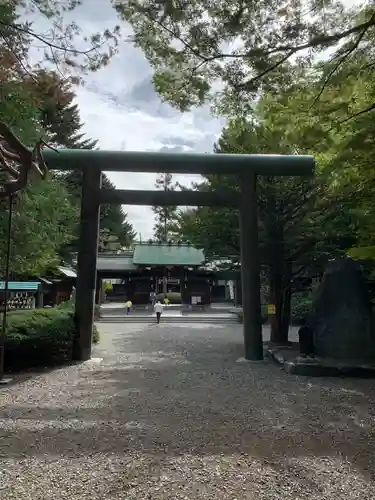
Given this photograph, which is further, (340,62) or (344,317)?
(344,317)

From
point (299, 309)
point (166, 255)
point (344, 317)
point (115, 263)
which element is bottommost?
point (344, 317)

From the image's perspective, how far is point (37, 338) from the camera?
341 inches

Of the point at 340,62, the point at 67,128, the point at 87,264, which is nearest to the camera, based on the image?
the point at 340,62

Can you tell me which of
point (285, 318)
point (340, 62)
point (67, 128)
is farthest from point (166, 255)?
point (340, 62)

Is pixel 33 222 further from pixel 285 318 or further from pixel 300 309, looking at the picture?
pixel 300 309

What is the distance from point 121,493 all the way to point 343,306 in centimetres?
709

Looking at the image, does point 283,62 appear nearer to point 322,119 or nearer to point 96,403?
point 322,119

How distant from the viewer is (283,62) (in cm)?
588

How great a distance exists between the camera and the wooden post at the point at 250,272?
10000mm

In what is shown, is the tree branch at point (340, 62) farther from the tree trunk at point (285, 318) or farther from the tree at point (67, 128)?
the tree trunk at point (285, 318)

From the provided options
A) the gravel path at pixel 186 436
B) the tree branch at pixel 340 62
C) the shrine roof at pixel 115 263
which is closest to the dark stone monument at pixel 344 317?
the gravel path at pixel 186 436

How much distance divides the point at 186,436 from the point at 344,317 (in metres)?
5.59

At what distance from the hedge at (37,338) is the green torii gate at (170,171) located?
457 mm

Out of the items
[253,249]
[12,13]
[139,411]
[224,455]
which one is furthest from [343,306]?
[12,13]
